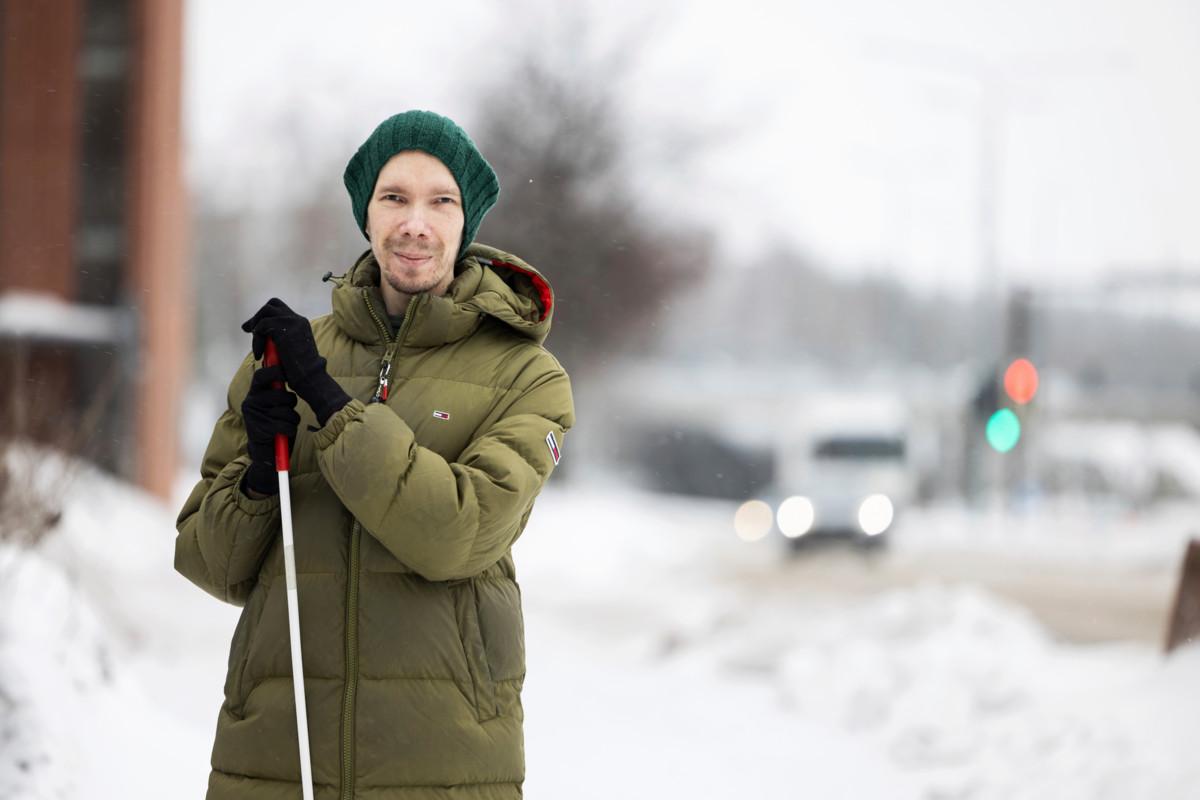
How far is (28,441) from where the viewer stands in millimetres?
8242

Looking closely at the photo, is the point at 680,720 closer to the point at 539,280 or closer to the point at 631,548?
the point at 539,280

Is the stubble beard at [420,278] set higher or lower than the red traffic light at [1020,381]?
lower

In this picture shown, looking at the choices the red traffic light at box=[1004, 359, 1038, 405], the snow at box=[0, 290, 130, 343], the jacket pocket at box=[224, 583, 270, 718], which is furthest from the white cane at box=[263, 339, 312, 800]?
the snow at box=[0, 290, 130, 343]

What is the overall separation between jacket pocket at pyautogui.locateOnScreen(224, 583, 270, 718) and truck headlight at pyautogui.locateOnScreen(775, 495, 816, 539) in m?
24.0

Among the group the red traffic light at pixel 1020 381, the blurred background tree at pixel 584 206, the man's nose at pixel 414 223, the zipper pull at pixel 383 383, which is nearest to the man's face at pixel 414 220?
the man's nose at pixel 414 223

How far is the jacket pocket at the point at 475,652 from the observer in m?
2.59

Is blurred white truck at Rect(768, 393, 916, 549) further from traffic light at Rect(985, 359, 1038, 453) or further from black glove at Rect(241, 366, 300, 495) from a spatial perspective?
black glove at Rect(241, 366, 300, 495)

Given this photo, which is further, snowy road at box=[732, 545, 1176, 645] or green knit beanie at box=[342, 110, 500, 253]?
snowy road at box=[732, 545, 1176, 645]

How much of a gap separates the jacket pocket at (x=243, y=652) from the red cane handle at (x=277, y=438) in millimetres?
252

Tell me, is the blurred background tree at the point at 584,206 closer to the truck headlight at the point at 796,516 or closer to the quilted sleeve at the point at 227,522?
the truck headlight at the point at 796,516

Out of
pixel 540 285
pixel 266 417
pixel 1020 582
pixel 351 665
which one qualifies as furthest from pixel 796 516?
pixel 266 417

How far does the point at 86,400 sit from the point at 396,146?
21.3m

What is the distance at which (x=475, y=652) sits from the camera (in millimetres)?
2596

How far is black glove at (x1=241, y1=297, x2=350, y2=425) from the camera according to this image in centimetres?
246
